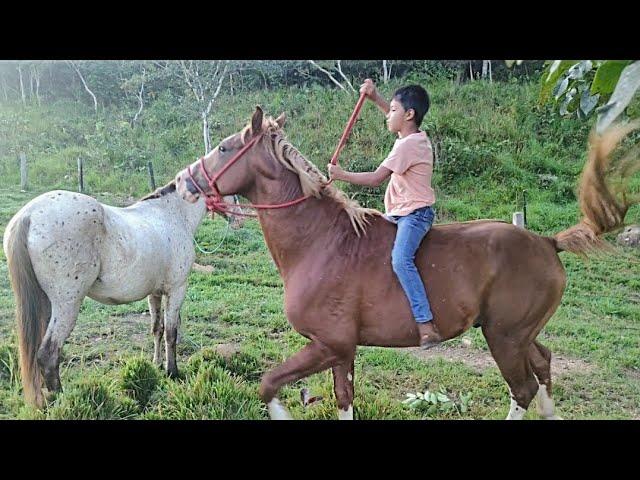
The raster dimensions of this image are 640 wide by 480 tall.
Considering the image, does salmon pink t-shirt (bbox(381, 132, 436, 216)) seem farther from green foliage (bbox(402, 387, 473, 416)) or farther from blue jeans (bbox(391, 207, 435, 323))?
green foliage (bbox(402, 387, 473, 416))

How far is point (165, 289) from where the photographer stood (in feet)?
13.0

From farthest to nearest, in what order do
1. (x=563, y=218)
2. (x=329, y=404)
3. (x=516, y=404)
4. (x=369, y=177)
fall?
(x=563, y=218) < (x=329, y=404) < (x=516, y=404) < (x=369, y=177)

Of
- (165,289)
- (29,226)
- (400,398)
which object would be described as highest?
(29,226)

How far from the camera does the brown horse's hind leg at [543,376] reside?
11.6ft

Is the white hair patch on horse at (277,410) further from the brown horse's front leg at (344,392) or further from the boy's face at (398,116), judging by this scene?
the boy's face at (398,116)

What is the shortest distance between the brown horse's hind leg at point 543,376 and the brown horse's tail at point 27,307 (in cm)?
279

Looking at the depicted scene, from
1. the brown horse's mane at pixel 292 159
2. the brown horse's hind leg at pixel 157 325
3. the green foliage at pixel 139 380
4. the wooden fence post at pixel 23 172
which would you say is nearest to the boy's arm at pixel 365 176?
the brown horse's mane at pixel 292 159

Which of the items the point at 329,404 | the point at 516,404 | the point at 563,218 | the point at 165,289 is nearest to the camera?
the point at 516,404

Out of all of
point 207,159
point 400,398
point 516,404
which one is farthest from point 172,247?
point 516,404

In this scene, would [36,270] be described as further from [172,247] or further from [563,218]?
[563,218]

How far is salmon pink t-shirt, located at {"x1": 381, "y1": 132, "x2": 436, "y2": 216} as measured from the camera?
326 centimetres

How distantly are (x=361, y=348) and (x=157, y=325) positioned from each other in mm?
1364

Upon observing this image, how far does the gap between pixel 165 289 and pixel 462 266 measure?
1879 millimetres

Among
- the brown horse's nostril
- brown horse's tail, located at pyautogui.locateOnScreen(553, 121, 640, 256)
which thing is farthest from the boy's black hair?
the brown horse's nostril
